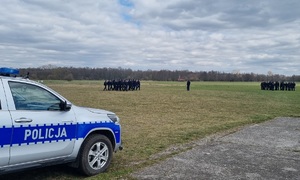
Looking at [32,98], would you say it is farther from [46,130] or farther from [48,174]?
[48,174]

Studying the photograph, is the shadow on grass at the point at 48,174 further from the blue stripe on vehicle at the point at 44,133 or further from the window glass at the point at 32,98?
the window glass at the point at 32,98

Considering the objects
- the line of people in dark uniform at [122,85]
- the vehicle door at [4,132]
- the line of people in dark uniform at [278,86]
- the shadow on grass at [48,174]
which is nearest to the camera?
the vehicle door at [4,132]

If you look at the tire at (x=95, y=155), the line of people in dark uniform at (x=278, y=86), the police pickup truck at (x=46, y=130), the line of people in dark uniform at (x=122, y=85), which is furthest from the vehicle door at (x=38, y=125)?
the line of people in dark uniform at (x=278, y=86)

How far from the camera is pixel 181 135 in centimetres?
909

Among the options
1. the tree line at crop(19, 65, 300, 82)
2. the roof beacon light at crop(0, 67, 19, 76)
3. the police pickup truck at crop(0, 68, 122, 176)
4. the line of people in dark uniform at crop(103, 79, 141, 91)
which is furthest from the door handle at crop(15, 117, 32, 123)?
the tree line at crop(19, 65, 300, 82)

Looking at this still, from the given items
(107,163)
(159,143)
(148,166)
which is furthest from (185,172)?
(159,143)

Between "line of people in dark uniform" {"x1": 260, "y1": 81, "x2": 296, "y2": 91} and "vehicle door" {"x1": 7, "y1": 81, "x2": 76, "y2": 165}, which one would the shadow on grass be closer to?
"vehicle door" {"x1": 7, "y1": 81, "x2": 76, "y2": 165}

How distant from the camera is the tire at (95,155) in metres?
4.95

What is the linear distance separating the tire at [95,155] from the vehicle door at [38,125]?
290 millimetres

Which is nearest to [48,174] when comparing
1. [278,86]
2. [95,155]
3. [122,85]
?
[95,155]

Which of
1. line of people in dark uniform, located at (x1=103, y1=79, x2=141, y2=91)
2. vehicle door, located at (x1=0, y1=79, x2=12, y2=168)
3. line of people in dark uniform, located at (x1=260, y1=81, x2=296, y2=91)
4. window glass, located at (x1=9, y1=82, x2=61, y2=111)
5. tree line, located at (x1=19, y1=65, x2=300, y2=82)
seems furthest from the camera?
tree line, located at (x1=19, y1=65, x2=300, y2=82)

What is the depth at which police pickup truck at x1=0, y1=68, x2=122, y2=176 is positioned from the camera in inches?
159

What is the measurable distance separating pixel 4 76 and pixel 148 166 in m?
2.96

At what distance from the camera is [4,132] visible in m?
3.89
